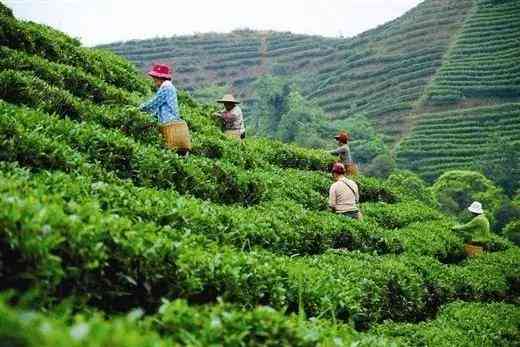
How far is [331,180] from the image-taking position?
16.3 metres

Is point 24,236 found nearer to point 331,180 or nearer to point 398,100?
point 331,180

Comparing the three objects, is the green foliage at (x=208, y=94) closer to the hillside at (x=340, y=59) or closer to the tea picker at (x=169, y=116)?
the hillside at (x=340, y=59)

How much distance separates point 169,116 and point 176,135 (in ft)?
1.44

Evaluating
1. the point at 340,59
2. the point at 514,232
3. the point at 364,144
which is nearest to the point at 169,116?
the point at 514,232

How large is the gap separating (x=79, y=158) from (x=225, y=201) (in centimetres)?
399

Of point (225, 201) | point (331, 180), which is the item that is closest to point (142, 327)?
point (225, 201)

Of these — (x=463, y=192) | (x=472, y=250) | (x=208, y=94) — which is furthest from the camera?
(x=208, y=94)

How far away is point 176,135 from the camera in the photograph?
1027cm

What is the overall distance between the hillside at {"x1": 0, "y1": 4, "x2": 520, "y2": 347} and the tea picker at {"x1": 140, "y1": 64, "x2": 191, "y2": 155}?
297 mm

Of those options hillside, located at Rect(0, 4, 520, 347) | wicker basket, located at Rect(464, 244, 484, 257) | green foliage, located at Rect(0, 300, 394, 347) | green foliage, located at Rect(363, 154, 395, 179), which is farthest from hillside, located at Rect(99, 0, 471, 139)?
green foliage, located at Rect(0, 300, 394, 347)

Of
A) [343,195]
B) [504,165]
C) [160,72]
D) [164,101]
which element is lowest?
[504,165]

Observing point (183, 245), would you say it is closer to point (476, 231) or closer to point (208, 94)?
point (476, 231)

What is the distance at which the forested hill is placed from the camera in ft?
224

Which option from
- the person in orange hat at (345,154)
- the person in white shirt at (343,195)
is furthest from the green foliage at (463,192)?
the person in white shirt at (343,195)
